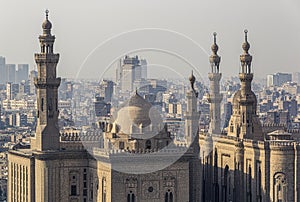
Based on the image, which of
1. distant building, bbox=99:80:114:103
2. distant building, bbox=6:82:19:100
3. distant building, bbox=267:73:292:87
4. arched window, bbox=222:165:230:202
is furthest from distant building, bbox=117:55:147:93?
distant building, bbox=267:73:292:87

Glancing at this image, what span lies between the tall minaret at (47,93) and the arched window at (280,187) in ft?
21.1

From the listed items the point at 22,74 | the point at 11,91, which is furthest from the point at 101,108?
the point at 22,74

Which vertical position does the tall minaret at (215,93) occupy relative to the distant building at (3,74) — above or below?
below

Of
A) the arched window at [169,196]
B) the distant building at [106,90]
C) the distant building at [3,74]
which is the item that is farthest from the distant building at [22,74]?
the arched window at [169,196]

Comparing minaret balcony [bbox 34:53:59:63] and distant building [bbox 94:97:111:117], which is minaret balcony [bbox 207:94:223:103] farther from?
minaret balcony [bbox 34:53:59:63]

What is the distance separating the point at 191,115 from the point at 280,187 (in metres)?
3.56

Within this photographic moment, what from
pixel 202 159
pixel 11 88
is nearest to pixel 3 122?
pixel 11 88

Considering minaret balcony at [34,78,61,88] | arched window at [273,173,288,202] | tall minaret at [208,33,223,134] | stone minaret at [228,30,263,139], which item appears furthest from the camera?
tall minaret at [208,33,223,134]

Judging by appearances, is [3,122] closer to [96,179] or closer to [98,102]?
[98,102]

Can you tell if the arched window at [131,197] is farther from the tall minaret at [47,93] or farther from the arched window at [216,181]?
the arched window at [216,181]

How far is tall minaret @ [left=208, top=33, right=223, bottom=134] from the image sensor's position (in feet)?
118

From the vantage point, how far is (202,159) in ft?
115

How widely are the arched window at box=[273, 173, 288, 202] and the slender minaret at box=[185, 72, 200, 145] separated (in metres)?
2.86

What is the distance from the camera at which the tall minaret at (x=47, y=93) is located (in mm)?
31344
